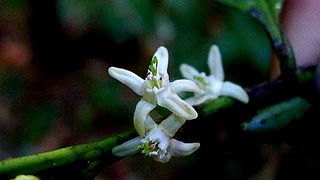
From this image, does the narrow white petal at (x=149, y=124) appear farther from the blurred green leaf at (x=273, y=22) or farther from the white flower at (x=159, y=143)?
the blurred green leaf at (x=273, y=22)

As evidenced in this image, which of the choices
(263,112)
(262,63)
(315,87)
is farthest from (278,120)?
(262,63)

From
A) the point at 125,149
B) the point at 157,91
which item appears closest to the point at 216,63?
the point at 157,91

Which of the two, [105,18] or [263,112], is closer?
[263,112]

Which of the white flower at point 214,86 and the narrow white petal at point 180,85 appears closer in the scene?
the narrow white petal at point 180,85

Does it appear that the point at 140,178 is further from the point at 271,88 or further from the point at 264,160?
the point at 271,88

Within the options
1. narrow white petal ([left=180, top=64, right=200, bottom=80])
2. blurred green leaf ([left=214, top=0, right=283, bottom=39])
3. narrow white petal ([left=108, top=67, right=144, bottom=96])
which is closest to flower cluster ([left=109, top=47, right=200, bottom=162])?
narrow white petal ([left=108, top=67, right=144, bottom=96])

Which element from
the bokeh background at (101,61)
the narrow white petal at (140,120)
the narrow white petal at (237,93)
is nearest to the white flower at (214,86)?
the narrow white petal at (237,93)
